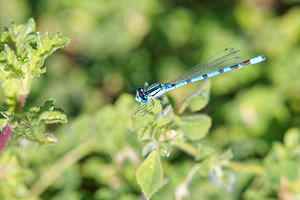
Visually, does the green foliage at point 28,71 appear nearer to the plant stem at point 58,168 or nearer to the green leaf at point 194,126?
the green leaf at point 194,126

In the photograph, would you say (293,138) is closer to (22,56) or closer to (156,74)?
(156,74)

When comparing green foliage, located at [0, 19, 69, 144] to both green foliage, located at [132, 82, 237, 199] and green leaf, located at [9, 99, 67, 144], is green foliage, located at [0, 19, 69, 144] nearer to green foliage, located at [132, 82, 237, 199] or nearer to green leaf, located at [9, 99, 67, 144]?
green leaf, located at [9, 99, 67, 144]

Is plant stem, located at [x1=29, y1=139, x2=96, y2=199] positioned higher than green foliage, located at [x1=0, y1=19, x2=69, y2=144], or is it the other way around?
green foliage, located at [x1=0, y1=19, x2=69, y2=144]

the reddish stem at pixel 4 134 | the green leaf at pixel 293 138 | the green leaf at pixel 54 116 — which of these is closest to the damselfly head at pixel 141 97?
the green leaf at pixel 54 116

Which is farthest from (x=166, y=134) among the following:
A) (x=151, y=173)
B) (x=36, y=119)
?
(x=36, y=119)

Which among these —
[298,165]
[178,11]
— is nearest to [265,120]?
[298,165]

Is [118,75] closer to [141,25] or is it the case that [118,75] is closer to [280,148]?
[141,25]

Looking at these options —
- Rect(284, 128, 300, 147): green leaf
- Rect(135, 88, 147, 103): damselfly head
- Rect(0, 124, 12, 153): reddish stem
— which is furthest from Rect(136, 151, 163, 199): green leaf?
Rect(284, 128, 300, 147): green leaf
